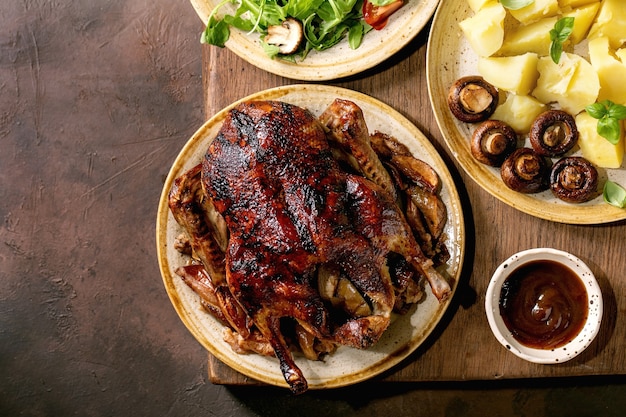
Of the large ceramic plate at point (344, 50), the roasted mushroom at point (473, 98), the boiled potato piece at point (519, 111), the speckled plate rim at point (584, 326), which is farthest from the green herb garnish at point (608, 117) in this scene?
the large ceramic plate at point (344, 50)

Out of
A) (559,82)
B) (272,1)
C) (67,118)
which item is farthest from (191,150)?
(559,82)

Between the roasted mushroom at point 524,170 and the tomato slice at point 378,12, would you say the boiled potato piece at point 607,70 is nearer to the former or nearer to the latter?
the roasted mushroom at point 524,170

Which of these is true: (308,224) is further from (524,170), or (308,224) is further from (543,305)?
(543,305)

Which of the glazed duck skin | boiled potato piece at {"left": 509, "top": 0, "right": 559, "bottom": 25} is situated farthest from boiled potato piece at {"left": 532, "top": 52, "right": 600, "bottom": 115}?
the glazed duck skin

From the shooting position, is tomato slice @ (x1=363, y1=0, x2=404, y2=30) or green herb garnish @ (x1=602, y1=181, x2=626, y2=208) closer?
green herb garnish @ (x1=602, y1=181, x2=626, y2=208)

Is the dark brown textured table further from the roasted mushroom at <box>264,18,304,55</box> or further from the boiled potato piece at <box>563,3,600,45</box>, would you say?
the boiled potato piece at <box>563,3,600,45</box>

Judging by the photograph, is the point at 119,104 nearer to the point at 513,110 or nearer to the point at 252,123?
the point at 252,123

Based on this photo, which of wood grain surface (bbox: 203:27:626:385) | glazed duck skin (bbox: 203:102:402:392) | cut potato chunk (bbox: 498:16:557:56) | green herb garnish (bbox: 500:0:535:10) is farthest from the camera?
wood grain surface (bbox: 203:27:626:385)

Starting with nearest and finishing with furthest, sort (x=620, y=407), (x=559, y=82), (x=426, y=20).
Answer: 1. (x=559, y=82)
2. (x=426, y=20)
3. (x=620, y=407)
